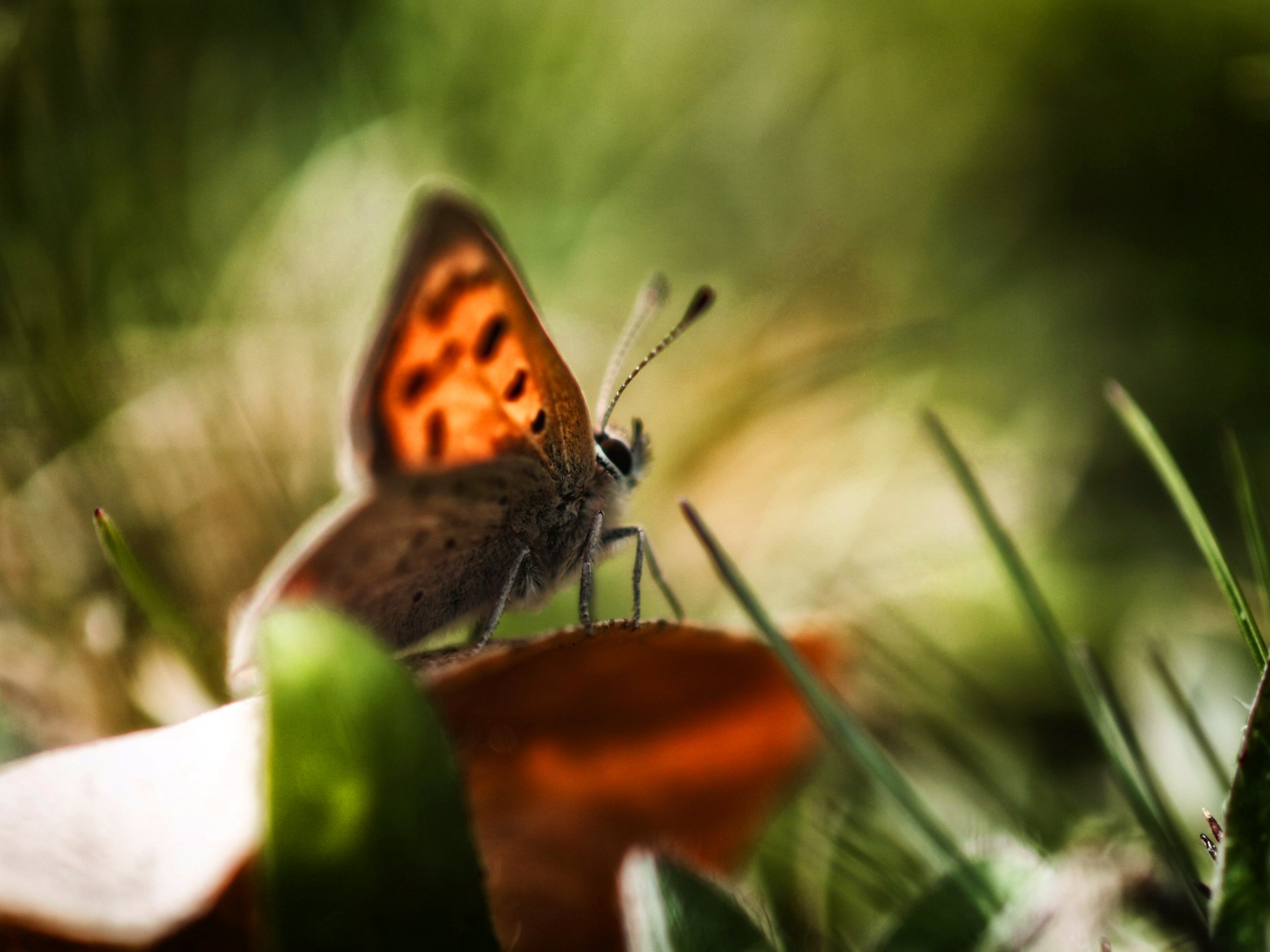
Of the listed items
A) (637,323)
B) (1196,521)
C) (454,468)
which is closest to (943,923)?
(1196,521)

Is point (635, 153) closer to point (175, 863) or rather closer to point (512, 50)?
point (512, 50)

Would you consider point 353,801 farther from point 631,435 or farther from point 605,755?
point 631,435

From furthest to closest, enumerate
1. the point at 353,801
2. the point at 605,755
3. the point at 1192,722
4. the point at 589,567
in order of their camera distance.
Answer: the point at 589,567, the point at 605,755, the point at 1192,722, the point at 353,801

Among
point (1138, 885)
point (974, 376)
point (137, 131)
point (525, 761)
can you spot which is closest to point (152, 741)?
point (525, 761)

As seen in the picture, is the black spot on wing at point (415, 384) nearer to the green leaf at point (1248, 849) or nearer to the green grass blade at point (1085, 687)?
the green grass blade at point (1085, 687)

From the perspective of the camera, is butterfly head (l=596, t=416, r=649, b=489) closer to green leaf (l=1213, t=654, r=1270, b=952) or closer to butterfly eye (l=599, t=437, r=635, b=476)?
butterfly eye (l=599, t=437, r=635, b=476)

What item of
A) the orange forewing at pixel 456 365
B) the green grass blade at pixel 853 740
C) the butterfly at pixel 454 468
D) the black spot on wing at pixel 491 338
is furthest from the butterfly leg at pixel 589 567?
the green grass blade at pixel 853 740
